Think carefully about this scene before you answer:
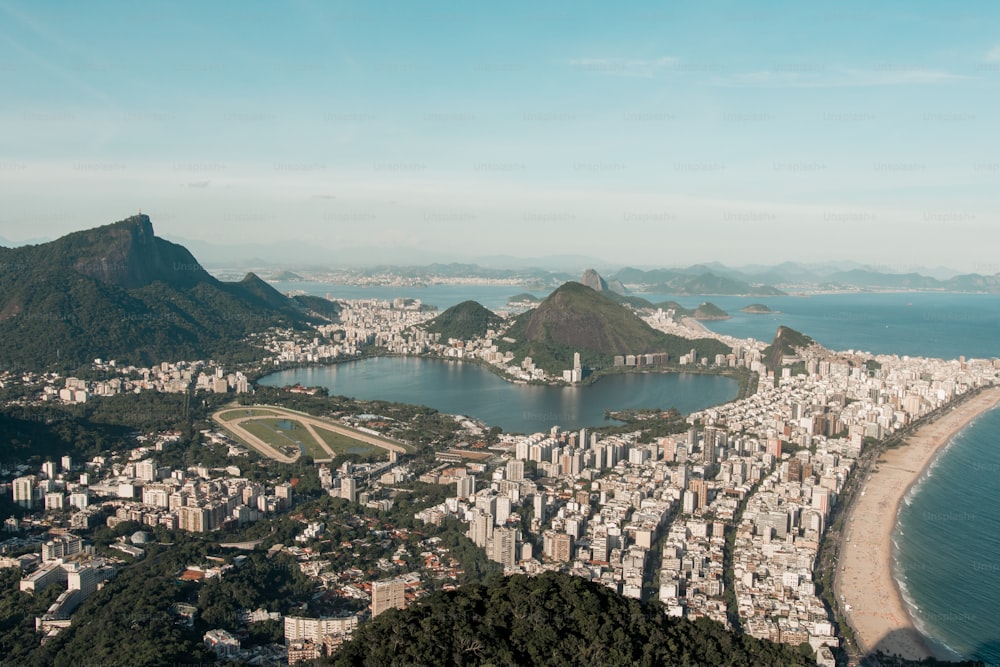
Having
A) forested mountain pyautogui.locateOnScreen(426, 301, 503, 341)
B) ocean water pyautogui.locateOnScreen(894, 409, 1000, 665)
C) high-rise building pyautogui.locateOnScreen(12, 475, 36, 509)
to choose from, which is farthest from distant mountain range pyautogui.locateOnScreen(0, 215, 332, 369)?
ocean water pyautogui.locateOnScreen(894, 409, 1000, 665)

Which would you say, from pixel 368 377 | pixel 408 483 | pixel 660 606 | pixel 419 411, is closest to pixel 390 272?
pixel 368 377

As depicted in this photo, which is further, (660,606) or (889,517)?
(889,517)

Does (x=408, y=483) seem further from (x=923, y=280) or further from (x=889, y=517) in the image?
(x=923, y=280)

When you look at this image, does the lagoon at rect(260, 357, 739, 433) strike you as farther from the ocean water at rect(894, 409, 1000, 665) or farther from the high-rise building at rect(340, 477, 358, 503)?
the ocean water at rect(894, 409, 1000, 665)

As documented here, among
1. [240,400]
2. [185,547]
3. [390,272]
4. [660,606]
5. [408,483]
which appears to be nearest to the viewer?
[660,606]

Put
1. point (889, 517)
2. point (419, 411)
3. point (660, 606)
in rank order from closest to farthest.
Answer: point (660, 606), point (889, 517), point (419, 411)

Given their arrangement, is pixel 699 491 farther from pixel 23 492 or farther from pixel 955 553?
pixel 23 492
